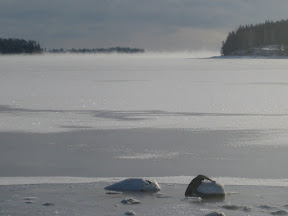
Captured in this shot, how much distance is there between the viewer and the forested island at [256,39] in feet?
407

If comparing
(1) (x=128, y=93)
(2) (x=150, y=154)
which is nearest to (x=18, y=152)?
(2) (x=150, y=154)

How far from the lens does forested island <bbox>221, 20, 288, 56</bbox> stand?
12412cm

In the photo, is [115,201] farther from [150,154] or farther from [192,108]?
[192,108]

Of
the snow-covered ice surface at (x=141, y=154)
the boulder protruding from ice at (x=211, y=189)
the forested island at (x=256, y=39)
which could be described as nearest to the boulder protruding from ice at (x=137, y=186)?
the snow-covered ice surface at (x=141, y=154)

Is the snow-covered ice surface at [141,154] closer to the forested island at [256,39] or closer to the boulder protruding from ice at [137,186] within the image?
the boulder protruding from ice at [137,186]

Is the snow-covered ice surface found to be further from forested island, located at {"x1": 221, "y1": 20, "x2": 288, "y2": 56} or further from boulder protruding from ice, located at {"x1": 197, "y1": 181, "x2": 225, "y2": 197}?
forested island, located at {"x1": 221, "y1": 20, "x2": 288, "y2": 56}

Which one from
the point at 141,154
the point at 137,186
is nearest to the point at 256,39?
the point at 141,154

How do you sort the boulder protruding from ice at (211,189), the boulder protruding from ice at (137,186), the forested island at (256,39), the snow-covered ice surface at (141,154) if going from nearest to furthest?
the snow-covered ice surface at (141,154) < the boulder protruding from ice at (211,189) < the boulder protruding from ice at (137,186) < the forested island at (256,39)

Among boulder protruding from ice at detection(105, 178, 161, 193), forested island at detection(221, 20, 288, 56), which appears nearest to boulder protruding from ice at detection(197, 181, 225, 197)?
boulder protruding from ice at detection(105, 178, 161, 193)

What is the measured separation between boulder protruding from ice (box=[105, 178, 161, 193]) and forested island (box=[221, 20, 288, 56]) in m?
114

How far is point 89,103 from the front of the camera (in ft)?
68.6

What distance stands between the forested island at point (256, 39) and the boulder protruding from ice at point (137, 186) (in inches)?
4476

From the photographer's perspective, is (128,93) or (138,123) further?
(128,93)

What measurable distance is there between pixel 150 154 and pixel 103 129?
3402 millimetres
